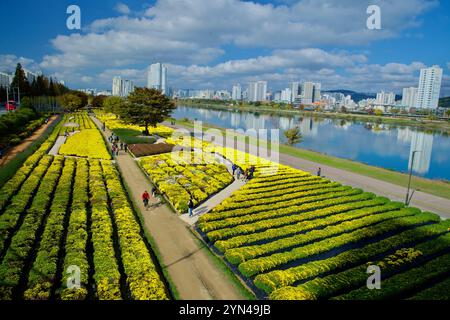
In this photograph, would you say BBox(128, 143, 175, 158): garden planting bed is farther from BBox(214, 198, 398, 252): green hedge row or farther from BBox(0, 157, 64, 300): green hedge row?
BBox(214, 198, 398, 252): green hedge row

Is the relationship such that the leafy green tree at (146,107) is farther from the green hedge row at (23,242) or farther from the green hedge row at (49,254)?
the green hedge row at (49,254)

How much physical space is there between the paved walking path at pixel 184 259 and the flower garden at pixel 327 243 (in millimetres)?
974

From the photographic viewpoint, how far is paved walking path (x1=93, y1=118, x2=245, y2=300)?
12.6 m

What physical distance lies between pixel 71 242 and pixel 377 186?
2653cm

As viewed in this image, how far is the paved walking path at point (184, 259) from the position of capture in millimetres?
12555

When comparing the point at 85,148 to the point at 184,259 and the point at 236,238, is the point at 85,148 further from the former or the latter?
the point at 184,259

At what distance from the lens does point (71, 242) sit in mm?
15266

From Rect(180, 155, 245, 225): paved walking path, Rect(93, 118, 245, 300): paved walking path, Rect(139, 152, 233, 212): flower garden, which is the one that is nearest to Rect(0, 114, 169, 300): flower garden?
Rect(93, 118, 245, 300): paved walking path

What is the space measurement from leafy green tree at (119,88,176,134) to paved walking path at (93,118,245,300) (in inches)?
1174

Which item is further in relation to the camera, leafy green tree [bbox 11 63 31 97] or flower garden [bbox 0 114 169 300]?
leafy green tree [bbox 11 63 31 97]

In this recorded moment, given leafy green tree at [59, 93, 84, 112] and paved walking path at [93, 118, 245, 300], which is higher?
leafy green tree at [59, 93, 84, 112]

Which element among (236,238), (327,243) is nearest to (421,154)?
(327,243)

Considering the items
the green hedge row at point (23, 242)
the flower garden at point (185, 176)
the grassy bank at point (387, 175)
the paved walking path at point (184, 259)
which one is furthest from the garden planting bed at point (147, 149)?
the grassy bank at point (387, 175)

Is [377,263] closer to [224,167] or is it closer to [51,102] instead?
[224,167]
